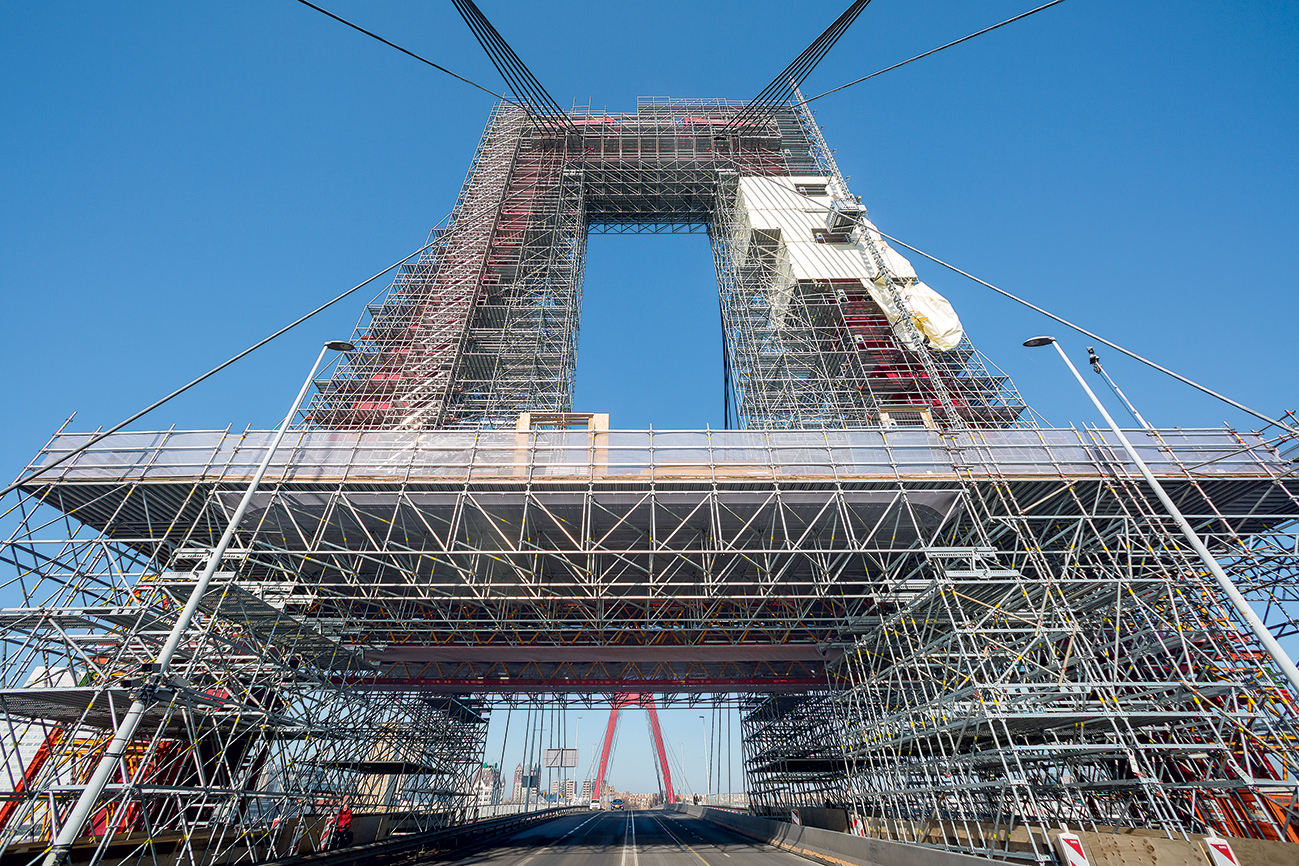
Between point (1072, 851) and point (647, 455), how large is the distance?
12064mm

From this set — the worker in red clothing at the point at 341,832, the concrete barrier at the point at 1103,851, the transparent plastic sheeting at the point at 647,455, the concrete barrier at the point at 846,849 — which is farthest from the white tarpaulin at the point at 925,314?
the worker in red clothing at the point at 341,832

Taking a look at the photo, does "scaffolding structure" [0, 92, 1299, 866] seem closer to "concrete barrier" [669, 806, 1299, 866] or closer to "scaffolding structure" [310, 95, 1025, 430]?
"scaffolding structure" [310, 95, 1025, 430]

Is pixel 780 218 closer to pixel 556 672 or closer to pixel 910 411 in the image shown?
pixel 910 411

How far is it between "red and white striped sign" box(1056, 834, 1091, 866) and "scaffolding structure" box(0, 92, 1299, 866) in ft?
7.37

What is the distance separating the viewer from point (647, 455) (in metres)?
17.3

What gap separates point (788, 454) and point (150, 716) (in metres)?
17.6

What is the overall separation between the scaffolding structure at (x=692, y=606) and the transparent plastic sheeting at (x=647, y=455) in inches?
3.9

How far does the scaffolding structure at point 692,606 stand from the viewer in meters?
14.0

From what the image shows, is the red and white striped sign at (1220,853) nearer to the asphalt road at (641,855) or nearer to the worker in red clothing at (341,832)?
the asphalt road at (641,855)

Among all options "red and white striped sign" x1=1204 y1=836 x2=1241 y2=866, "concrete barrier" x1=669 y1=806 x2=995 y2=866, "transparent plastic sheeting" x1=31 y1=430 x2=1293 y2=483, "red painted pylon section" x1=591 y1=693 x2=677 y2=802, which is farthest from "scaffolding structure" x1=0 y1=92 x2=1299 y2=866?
"red painted pylon section" x1=591 y1=693 x2=677 y2=802

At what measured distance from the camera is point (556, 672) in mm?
23391

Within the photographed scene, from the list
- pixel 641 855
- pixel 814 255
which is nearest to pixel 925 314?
pixel 814 255

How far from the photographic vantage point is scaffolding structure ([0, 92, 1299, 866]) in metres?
14.0

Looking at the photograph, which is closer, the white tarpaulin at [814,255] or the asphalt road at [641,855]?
the asphalt road at [641,855]
